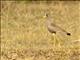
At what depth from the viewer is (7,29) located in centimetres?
1141

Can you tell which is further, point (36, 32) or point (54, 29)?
point (36, 32)

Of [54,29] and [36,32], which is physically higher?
[54,29]

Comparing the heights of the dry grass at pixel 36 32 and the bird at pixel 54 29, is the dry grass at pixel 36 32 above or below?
below

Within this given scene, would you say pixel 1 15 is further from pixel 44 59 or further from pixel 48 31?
pixel 44 59

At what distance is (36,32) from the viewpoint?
11047 millimetres

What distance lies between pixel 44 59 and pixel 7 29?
Answer: 9.84 ft

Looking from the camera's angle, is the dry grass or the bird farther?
the bird

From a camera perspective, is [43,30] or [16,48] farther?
[43,30]

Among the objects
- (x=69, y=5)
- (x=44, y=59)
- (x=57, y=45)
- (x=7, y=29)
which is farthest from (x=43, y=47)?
(x=69, y=5)

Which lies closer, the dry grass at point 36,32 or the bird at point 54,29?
the dry grass at point 36,32

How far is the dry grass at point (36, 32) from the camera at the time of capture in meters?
8.86

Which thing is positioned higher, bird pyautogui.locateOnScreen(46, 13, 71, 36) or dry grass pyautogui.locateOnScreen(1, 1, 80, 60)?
bird pyautogui.locateOnScreen(46, 13, 71, 36)

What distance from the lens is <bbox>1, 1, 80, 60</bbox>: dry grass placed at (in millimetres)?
8859

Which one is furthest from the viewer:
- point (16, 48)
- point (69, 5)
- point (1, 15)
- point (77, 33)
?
point (69, 5)
